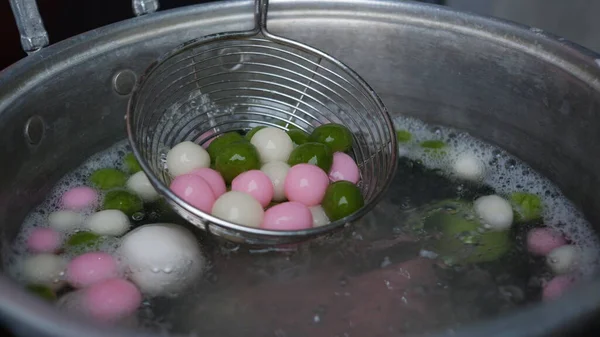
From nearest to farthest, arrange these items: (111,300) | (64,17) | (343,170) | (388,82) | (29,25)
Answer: (111,300) < (29,25) < (343,170) < (388,82) < (64,17)

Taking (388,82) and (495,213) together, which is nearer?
(495,213)

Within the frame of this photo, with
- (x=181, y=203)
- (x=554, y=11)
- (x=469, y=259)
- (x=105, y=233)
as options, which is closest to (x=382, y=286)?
(x=469, y=259)

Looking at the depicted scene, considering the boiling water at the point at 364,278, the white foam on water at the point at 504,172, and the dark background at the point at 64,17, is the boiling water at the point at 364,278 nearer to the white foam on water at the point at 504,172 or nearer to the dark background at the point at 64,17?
the white foam on water at the point at 504,172

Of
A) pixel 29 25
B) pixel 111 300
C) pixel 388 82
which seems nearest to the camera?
pixel 111 300

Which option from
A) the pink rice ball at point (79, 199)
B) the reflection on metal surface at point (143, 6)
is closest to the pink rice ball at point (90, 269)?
the pink rice ball at point (79, 199)

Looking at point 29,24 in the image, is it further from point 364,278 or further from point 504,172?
point 504,172

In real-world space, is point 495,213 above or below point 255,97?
below

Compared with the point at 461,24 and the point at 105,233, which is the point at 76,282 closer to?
the point at 105,233

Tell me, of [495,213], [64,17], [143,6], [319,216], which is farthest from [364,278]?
[64,17]

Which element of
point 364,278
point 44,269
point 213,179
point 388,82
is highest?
point 388,82
